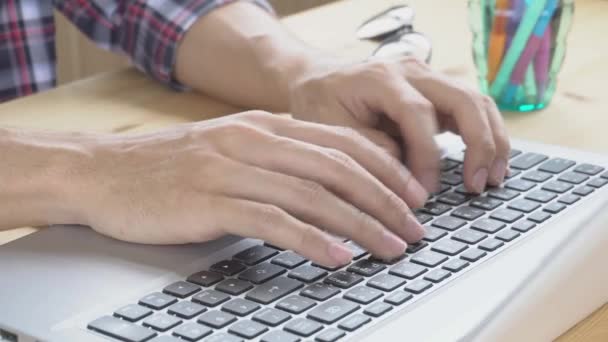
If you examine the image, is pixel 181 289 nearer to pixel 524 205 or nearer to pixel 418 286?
pixel 418 286

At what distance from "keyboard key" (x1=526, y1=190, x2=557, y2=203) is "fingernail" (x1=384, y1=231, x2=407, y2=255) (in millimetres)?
141

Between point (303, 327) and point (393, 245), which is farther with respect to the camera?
point (393, 245)

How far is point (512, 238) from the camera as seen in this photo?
2.32 ft

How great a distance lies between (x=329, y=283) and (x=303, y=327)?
69mm

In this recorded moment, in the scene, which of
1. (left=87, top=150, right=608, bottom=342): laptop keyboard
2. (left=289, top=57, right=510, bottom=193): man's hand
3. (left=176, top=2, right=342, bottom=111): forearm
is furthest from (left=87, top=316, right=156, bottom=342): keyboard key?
(left=176, top=2, right=342, bottom=111): forearm

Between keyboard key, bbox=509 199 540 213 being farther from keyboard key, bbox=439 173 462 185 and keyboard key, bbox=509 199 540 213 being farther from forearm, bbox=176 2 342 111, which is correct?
forearm, bbox=176 2 342 111

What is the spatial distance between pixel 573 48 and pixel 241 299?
74 cm

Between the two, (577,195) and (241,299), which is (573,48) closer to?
(577,195)

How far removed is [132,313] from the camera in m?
0.61

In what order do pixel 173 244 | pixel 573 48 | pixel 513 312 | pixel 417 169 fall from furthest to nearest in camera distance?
pixel 573 48 → pixel 417 169 → pixel 173 244 → pixel 513 312

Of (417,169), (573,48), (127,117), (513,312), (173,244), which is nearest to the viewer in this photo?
(513,312)

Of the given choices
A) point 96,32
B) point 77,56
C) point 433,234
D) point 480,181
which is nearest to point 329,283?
point 433,234

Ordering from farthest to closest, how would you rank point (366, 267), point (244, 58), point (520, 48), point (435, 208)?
1. point (244, 58)
2. point (520, 48)
3. point (435, 208)
4. point (366, 267)

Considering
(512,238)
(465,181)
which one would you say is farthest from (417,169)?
(512,238)
